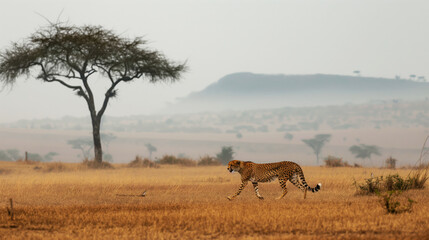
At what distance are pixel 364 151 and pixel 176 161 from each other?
2164 inches

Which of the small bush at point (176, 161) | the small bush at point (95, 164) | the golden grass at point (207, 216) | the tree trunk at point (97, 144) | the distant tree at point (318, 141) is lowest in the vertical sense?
the golden grass at point (207, 216)

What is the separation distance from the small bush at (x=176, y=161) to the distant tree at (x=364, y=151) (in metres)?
54.3

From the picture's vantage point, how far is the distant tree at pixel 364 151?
86.4 m

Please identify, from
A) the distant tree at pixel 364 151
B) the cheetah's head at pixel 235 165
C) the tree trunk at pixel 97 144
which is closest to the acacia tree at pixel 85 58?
the tree trunk at pixel 97 144

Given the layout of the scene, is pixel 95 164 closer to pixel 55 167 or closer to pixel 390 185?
pixel 55 167

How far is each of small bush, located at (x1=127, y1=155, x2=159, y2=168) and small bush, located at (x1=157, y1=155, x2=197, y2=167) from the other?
1664mm

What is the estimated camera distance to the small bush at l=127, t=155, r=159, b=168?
115 ft

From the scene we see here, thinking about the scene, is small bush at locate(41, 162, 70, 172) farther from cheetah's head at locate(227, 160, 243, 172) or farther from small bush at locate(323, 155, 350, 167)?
cheetah's head at locate(227, 160, 243, 172)

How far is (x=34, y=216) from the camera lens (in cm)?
1279

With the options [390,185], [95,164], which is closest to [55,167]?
[95,164]

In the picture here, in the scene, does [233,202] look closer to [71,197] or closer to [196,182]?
[71,197]

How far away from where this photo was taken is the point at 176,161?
3728cm

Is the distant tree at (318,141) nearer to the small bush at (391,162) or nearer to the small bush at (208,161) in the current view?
the small bush at (208,161)

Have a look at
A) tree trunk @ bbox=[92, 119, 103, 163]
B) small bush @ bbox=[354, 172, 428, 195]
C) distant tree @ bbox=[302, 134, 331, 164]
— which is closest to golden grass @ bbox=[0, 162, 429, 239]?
small bush @ bbox=[354, 172, 428, 195]
